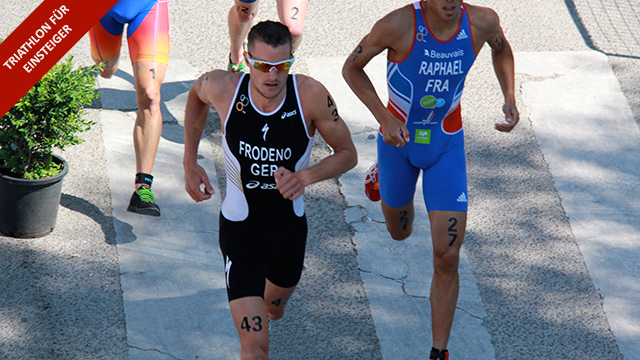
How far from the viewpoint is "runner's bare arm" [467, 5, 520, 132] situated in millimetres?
4602

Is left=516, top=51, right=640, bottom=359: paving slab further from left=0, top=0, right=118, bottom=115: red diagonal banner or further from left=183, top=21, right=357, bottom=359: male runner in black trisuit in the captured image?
left=0, top=0, right=118, bottom=115: red diagonal banner

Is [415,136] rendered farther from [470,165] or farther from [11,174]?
[11,174]

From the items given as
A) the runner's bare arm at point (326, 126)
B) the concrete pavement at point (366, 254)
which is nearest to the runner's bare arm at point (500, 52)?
the runner's bare arm at point (326, 126)

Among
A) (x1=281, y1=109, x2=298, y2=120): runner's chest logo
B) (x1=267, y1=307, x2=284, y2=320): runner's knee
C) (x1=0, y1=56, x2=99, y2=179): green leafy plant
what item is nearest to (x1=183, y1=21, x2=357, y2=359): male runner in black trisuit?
(x1=281, y1=109, x2=298, y2=120): runner's chest logo

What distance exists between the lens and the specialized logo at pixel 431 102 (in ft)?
15.1

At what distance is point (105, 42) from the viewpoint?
5965mm

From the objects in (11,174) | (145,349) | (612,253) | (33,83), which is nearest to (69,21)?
(33,83)

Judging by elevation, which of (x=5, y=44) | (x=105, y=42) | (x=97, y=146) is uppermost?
(x=5, y=44)

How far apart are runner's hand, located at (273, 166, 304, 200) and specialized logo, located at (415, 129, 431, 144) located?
1385 millimetres

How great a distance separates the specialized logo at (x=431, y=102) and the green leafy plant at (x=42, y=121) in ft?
8.19

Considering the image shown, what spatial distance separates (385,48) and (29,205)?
292cm

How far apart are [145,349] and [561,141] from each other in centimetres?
474

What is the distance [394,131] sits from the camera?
432cm

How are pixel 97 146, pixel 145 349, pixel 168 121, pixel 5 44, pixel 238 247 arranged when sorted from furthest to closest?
pixel 168 121 < pixel 97 146 < pixel 5 44 < pixel 145 349 < pixel 238 247
